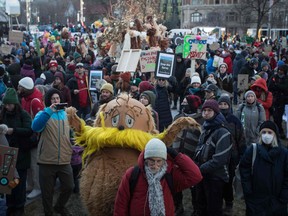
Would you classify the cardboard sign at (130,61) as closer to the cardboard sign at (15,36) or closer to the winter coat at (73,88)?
the winter coat at (73,88)

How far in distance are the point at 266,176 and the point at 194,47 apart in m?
7.35

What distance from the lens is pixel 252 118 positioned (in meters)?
7.01

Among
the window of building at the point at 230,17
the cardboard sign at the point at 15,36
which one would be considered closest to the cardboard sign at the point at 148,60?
the cardboard sign at the point at 15,36

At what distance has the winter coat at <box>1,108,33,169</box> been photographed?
5.67m

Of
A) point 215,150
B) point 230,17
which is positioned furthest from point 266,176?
point 230,17

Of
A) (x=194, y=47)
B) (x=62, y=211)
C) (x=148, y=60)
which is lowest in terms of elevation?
(x=62, y=211)

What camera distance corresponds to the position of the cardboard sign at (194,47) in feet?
38.6

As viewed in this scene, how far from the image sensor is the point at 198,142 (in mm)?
5762

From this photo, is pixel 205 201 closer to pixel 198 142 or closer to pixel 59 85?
pixel 198 142

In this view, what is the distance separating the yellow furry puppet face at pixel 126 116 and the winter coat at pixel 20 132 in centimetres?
125

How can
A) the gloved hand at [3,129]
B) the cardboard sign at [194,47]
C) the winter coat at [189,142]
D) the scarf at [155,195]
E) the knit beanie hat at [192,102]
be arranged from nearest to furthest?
the scarf at [155,195] → the gloved hand at [3,129] → the winter coat at [189,142] → the knit beanie hat at [192,102] → the cardboard sign at [194,47]

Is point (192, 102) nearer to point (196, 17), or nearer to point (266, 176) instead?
point (266, 176)

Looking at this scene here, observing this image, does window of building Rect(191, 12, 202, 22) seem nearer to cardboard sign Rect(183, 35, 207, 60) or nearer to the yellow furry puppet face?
cardboard sign Rect(183, 35, 207, 60)

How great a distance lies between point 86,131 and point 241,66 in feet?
31.2
